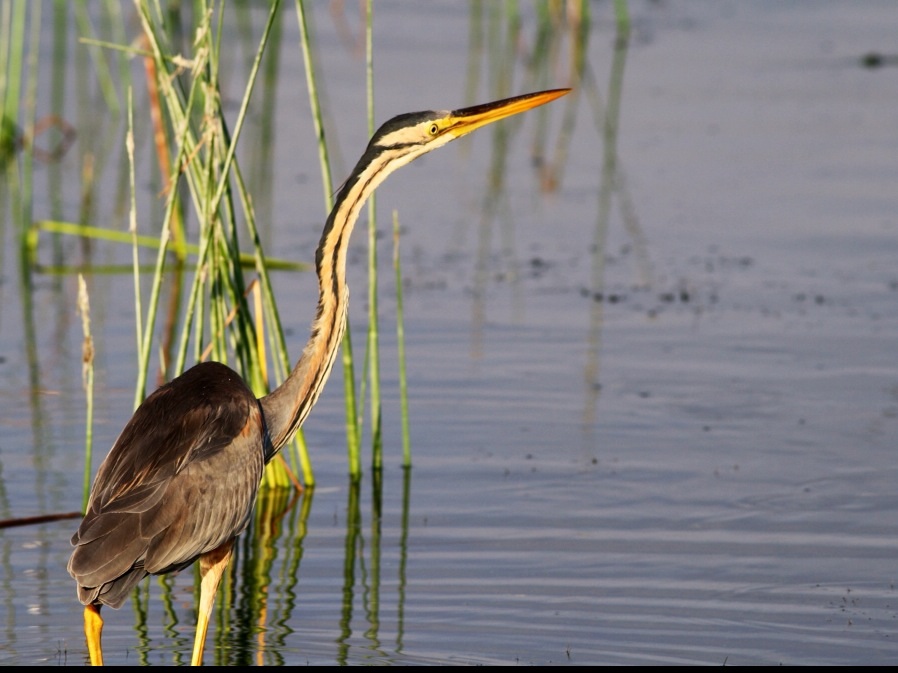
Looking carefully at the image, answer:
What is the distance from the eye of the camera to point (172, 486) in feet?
18.4

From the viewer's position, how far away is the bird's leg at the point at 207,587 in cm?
564

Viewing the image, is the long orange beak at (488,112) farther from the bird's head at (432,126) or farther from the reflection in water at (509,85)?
the reflection in water at (509,85)

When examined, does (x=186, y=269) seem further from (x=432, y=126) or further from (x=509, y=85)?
(x=509, y=85)

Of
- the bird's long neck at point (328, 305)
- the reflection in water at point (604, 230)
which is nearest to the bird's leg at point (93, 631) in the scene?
the bird's long neck at point (328, 305)

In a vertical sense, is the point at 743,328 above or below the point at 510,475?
above

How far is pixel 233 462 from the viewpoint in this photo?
576 centimetres

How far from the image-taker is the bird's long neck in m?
6.00

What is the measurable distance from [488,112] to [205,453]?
1781mm

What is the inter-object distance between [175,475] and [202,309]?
1.65 metres

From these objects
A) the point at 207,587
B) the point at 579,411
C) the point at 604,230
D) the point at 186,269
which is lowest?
the point at 207,587

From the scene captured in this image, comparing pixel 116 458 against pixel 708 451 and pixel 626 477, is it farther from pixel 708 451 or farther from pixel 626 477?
pixel 708 451

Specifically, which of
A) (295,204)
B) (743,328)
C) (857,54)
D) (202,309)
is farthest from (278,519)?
(857,54)

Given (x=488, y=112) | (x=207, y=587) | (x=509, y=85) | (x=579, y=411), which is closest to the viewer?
(x=207, y=587)

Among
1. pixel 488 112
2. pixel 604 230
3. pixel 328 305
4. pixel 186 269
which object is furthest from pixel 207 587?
pixel 604 230
